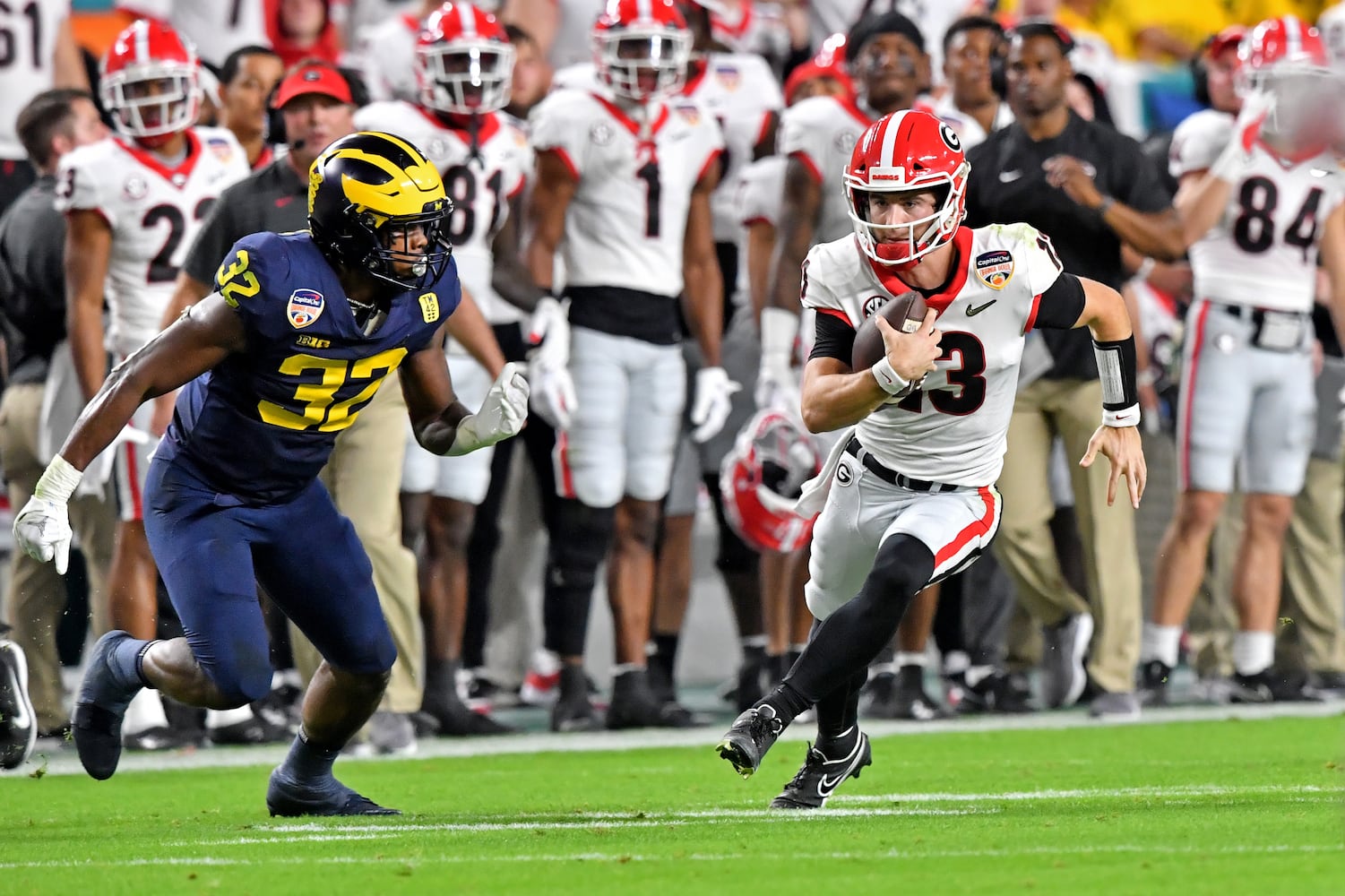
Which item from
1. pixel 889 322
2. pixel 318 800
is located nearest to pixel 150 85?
pixel 318 800

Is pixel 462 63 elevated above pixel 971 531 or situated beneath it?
elevated above

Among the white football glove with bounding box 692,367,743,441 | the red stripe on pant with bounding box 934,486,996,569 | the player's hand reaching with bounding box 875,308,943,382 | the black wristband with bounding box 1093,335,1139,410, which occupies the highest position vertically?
the player's hand reaching with bounding box 875,308,943,382

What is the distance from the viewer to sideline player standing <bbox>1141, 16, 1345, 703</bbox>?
8180 mm

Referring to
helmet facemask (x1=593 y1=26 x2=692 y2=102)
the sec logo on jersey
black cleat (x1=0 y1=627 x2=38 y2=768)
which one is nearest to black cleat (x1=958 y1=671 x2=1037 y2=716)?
helmet facemask (x1=593 y1=26 x2=692 y2=102)

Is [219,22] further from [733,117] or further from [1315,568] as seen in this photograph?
[1315,568]

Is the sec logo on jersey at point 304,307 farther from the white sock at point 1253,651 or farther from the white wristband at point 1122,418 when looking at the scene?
the white sock at point 1253,651

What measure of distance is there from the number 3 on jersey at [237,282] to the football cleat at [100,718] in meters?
1.01

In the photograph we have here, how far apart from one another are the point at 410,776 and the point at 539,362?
1.84 metres

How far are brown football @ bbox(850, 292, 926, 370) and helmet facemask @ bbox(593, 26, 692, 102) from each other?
3.06m

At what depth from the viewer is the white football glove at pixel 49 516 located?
489 cm

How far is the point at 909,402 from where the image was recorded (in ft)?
17.4

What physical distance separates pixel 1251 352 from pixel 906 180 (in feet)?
11.6

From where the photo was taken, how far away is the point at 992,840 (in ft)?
14.8

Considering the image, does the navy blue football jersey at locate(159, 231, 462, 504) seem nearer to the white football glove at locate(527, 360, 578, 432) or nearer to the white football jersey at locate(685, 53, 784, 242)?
the white football glove at locate(527, 360, 578, 432)
